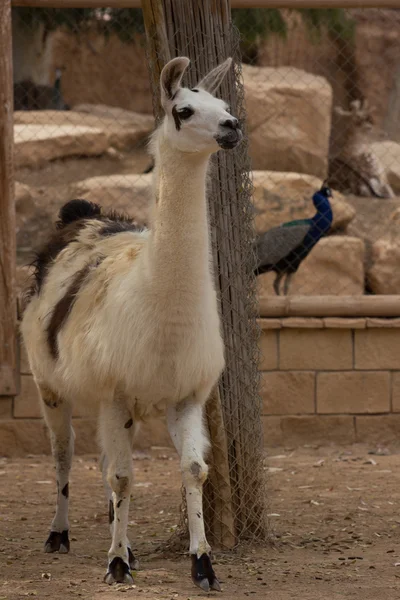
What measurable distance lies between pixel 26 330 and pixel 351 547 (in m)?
1.80

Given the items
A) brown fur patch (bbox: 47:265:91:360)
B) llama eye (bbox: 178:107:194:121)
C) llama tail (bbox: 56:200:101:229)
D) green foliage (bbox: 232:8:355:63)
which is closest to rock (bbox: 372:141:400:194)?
green foliage (bbox: 232:8:355:63)

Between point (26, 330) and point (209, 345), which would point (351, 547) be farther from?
point (26, 330)

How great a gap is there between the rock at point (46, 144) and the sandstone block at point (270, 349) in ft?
13.3

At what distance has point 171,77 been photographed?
3961 mm

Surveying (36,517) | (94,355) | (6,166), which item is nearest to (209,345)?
(94,355)

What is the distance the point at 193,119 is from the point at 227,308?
1.29 metres

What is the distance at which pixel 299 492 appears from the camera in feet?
20.5

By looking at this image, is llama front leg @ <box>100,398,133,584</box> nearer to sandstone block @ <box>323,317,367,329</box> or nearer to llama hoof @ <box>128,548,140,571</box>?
llama hoof @ <box>128,548,140,571</box>

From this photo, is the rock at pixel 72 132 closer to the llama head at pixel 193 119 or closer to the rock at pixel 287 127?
the rock at pixel 287 127

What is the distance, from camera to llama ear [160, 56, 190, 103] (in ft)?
12.8

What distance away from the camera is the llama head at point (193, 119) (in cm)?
372

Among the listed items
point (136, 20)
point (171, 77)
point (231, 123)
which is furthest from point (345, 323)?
point (136, 20)

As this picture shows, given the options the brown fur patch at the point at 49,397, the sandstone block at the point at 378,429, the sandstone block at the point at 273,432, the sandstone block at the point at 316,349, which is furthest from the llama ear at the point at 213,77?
the sandstone block at the point at 378,429

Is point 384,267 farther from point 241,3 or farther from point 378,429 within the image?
point 241,3
